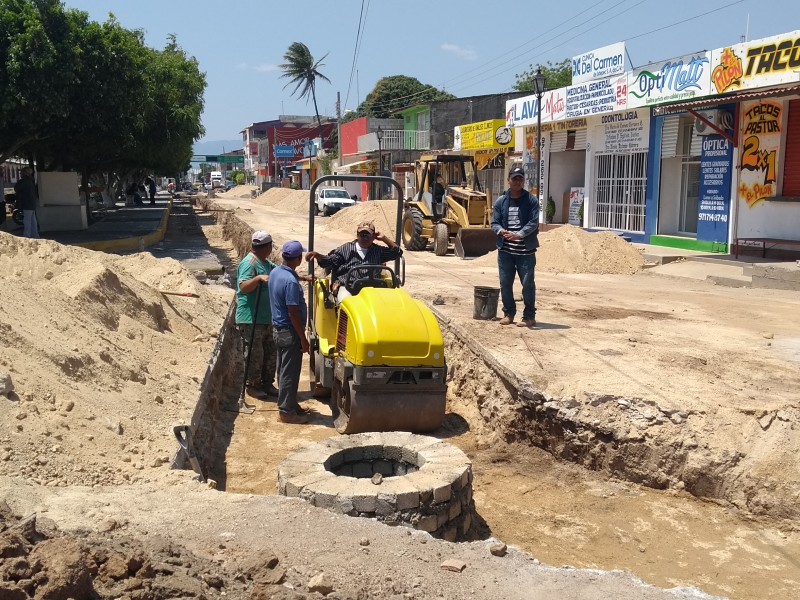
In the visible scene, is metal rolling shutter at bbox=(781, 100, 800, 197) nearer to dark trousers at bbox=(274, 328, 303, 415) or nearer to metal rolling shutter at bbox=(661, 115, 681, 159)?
metal rolling shutter at bbox=(661, 115, 681, 159)

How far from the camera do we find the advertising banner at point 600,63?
67.3 ft

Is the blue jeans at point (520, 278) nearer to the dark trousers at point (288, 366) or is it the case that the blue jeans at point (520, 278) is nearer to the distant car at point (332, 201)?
the dark trousers at point (288, 366)

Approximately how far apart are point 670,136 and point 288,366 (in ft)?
49.1

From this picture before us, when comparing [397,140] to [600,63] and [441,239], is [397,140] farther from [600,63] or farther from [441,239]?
[441,239]

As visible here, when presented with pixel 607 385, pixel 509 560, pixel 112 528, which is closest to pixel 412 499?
pixel 509 560

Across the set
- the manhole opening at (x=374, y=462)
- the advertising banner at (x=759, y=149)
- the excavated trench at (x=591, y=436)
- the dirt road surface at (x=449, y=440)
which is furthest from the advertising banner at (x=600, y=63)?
the manhole opening at (x=374, y=462)

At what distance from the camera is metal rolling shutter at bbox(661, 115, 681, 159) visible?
1880 cm

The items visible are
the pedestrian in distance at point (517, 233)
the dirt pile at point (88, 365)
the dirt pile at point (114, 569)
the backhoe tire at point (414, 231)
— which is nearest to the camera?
the dirt pile at point (114, 569)

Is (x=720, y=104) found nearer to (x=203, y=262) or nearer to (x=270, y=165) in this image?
(x=203, y=262)

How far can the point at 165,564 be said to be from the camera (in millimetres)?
3113

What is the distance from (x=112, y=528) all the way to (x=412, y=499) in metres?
1.64

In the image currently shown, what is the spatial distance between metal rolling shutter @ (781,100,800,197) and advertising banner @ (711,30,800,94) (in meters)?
0.80

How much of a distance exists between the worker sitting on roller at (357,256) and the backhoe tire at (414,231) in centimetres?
1326

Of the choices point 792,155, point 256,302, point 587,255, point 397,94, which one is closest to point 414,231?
point 587,255
